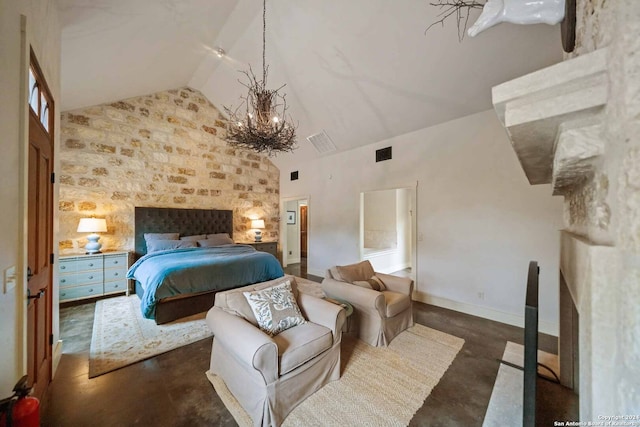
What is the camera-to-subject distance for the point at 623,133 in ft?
1.53

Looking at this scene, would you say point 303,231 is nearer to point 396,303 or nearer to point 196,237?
point 196,237

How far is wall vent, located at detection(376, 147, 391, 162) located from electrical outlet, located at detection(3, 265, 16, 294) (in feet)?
14.3

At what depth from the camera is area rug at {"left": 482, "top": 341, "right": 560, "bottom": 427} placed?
4.71ft

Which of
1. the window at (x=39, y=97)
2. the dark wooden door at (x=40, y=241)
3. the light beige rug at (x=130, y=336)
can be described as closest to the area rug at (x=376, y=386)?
the light beige rug at (x=130, y=336)

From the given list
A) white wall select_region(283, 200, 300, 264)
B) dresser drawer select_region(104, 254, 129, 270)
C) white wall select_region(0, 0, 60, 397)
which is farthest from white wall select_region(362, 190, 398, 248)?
white wall select_region(0, 0, 60, 397)

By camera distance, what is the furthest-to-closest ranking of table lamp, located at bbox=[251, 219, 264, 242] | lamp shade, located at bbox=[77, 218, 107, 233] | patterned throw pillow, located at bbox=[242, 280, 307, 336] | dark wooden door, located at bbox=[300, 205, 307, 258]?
dark wooden door, located at bbox=[300, 205, 307, 258] < table lamp, located at bbox=[251, 219, 264, 242] < lamp shade, located at bbox=[77, 218, 107, 233] < patterned throw pillow, located at bbox=[242, 280, 307, 336]

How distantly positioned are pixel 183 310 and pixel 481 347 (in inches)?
141

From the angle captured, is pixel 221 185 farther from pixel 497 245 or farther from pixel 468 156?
pixel 497 245

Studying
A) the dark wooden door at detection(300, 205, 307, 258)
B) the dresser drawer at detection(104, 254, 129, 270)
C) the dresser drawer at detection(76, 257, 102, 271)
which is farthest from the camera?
the dark wooden door at detection(300, 205, 307, 258)

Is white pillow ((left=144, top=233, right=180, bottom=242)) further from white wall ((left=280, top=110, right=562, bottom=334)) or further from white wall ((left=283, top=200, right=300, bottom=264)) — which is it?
white wall ((left=280, top=110, right=562, bottom=334))

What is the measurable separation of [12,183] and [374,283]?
2.97 meters

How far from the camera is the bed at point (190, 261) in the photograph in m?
2.97

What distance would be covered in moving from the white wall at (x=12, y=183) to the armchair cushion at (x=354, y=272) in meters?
2.39

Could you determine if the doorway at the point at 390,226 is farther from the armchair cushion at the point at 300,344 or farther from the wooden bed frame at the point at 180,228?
the armchair cushion at the point at 300,344
